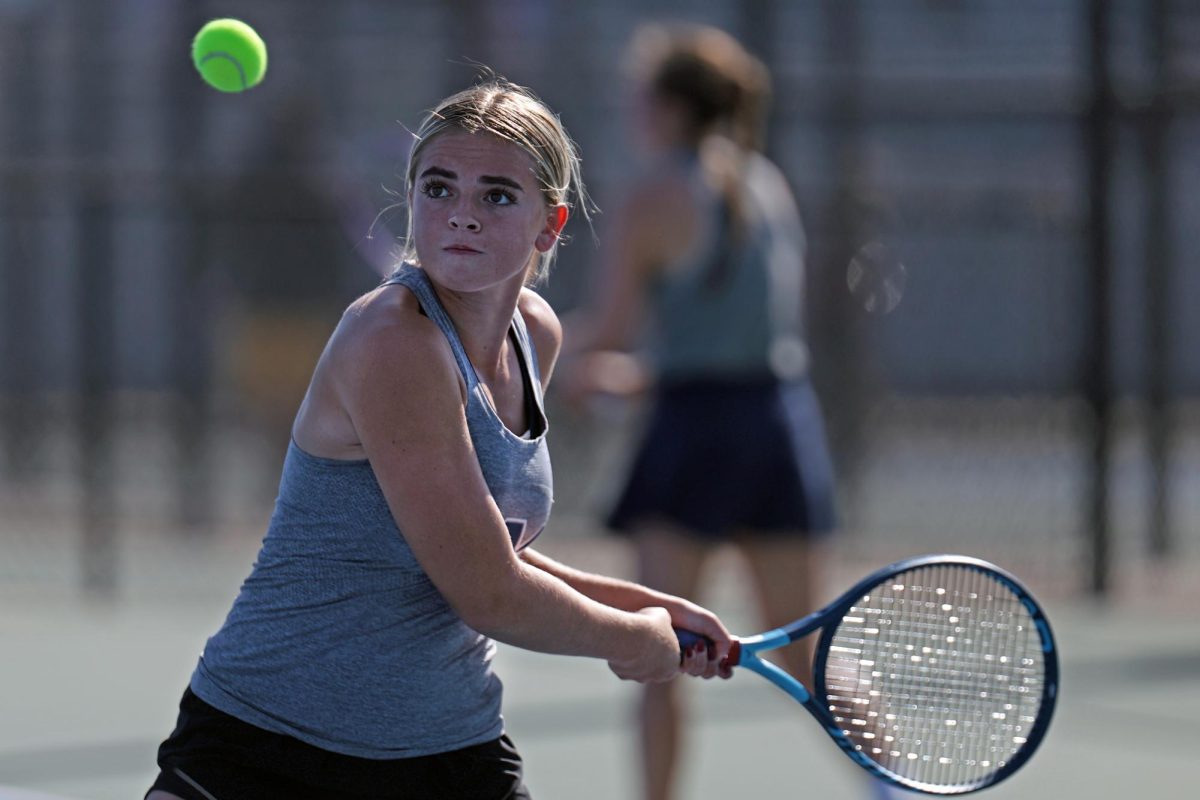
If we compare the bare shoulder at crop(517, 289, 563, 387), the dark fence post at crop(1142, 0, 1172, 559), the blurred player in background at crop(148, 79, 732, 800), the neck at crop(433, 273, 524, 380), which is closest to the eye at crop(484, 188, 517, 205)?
the blurred player in background at crop(148, 79, 732, 800)

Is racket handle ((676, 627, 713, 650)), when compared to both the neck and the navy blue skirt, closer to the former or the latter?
the neck

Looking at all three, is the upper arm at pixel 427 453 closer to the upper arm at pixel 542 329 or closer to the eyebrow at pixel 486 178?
the eyebrow at pixel 486 178

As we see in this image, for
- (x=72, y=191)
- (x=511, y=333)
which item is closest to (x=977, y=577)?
(x=511, y=333)

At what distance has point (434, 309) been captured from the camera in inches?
89.4

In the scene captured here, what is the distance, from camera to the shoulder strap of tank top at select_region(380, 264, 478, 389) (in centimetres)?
226

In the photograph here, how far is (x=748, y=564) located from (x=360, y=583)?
1.88m

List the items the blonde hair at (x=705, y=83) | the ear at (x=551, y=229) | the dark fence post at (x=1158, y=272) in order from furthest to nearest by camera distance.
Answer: the dark fence post at (x=1158, y=272), the blonde hair at (x=705, y=83), the ear at (x=551, y=229)

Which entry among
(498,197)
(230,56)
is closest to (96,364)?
(230,56)

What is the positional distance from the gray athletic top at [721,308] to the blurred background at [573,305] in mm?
343

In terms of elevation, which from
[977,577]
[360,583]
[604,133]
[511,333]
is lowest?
[360,583]

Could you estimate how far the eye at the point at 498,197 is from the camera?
227 centimetres

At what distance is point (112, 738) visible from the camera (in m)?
5.23

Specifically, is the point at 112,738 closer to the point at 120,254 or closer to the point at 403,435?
the point at 403,435

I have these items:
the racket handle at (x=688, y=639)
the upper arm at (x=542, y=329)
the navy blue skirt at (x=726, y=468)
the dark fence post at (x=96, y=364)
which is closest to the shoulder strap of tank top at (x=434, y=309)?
the upper arm at (x=542, y=329)
